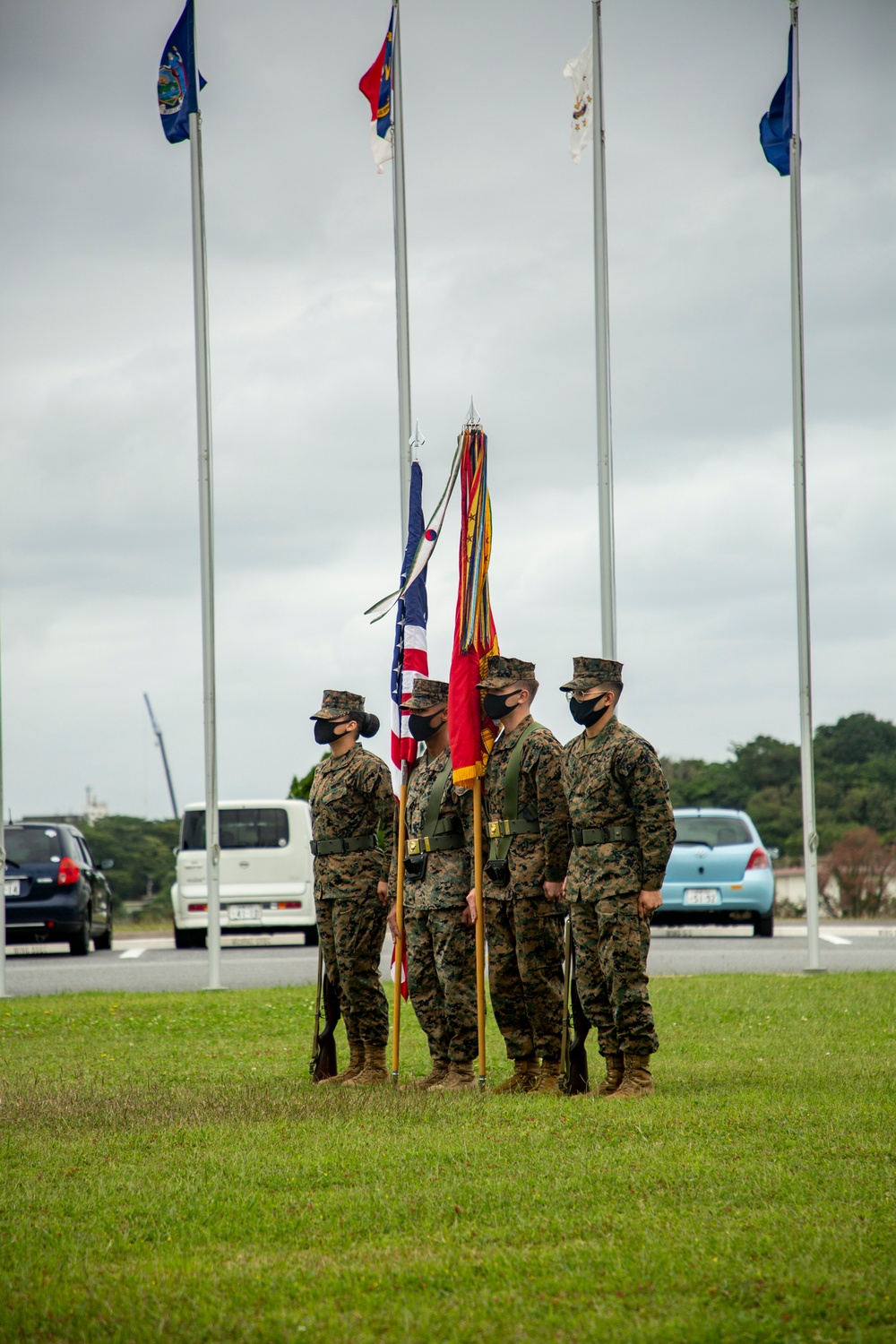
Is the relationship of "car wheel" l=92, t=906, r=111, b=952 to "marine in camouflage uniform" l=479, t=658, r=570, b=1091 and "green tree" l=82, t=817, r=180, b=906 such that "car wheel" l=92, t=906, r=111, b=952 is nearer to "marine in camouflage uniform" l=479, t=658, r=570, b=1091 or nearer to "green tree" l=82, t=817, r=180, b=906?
"marine in camouflage uniform" l=479, t=658, r=570, b=1091

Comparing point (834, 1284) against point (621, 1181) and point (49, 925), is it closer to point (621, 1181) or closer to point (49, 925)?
point (621, 1181)

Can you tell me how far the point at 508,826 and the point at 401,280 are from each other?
329 inches

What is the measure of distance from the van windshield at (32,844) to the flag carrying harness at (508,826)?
12.1m

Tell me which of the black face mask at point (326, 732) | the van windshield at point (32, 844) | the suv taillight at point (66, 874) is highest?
the black face mask at point (326, 732)

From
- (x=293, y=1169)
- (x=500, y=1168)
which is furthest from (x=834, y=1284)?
(x=293, y=1169)

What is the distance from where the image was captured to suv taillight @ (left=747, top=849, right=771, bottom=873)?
1870 cm

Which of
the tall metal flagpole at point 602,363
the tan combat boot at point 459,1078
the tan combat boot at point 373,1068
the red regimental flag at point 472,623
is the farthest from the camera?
the tall metal flagpole at point 602,363

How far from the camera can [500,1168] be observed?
A: 5.68 meters

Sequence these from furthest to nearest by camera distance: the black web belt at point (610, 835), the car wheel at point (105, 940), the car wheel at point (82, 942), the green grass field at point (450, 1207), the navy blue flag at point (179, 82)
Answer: the car wheel at point (105, 940) < the car wheel at point (82, 942) < the navy blue flag at point (179, 82) < the black web belt at point (610, 835) < the green grass field at point (450, 1207)

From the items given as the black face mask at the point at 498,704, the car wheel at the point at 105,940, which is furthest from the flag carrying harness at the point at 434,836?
the car wheel at the point at 105,940

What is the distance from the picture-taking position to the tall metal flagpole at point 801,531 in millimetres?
14273

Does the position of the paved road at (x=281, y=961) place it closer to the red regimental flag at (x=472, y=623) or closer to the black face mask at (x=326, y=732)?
the black face mask at (x=326, y=732)

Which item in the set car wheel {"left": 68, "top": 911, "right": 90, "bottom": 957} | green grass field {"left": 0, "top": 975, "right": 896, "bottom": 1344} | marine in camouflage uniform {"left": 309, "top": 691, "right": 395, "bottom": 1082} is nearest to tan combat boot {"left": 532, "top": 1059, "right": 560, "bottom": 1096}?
green grass field {"left": 0, "top": 975, "right": 896, "bottom": 1344}

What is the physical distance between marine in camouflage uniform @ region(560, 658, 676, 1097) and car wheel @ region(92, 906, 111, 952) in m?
15.2
